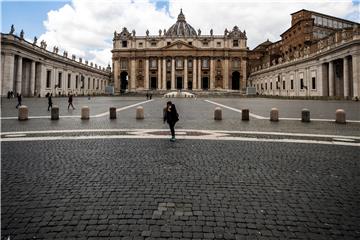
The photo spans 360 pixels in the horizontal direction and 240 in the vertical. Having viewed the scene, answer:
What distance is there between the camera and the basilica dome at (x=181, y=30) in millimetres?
94000

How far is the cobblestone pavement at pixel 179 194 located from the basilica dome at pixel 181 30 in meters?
89.3

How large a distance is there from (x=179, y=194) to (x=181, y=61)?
84830 millimetres

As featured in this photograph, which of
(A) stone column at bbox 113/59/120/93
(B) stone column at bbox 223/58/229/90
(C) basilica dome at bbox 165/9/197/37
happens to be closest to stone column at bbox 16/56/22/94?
(A) stone column at bbox 113/59/120/93

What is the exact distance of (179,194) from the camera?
4.32m

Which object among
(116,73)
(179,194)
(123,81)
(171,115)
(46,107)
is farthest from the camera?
(123,81)

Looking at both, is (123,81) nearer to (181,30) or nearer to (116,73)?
(116,73)

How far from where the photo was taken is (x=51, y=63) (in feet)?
189

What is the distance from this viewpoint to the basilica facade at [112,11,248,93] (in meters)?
86.5

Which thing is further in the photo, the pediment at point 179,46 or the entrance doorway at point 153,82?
the entrance doorway at point 153,82

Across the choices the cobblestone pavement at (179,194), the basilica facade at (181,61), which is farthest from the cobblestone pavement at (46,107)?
the basilica facade at (181,61)

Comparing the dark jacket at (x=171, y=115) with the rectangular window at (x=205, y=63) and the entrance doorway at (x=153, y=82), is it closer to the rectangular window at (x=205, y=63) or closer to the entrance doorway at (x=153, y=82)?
the rectangular window at (x=205, y=63)

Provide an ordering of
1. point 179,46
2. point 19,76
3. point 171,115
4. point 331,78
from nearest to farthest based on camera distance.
Answer: point 171,115 → point 331,78 → point 19,76 → point 179,46

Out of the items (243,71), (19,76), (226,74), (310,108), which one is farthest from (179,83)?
(310,108)

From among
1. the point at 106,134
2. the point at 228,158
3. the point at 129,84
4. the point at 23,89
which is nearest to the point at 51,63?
the point at 23,89
